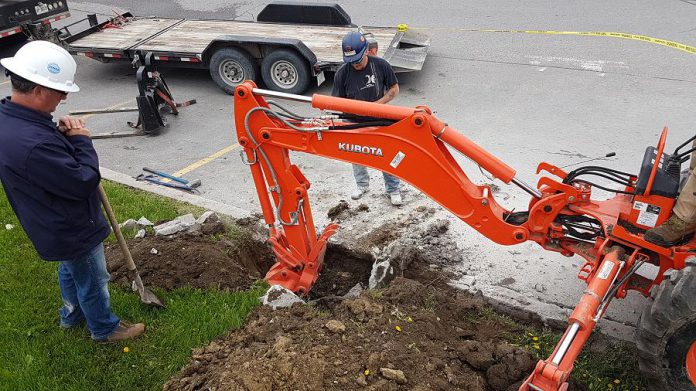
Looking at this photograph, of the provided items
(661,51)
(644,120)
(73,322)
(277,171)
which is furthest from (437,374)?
(661,51)

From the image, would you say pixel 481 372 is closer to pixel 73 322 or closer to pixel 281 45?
pixel 73 322

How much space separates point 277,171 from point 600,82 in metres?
8.06

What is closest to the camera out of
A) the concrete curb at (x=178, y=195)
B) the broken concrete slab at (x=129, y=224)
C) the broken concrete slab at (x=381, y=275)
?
the broken concrete slab at (x=381, y=275)

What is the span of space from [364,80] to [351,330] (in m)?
3.35

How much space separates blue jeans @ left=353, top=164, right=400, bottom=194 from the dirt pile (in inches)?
89.5

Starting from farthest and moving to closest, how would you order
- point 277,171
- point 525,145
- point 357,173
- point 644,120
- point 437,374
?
point 644,120 → point 525,145 → point 357,173 → point 277,171 → point 437,374

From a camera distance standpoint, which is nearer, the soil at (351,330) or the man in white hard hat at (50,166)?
the man in white hard hat at (50,166)

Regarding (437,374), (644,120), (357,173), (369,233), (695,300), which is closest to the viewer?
(695,300)

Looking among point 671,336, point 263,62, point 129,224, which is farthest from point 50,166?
point 263,62

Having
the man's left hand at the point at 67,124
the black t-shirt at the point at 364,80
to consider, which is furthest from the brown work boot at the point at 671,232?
the man's left hand at the point at 67,124

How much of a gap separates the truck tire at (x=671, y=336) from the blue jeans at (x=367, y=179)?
3.54 meters

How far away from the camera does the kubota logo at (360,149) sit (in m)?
4.57

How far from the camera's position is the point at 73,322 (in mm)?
5055

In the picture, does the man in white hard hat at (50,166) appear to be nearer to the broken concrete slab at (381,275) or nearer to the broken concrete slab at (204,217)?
the broken concrete slab at (204,217)
